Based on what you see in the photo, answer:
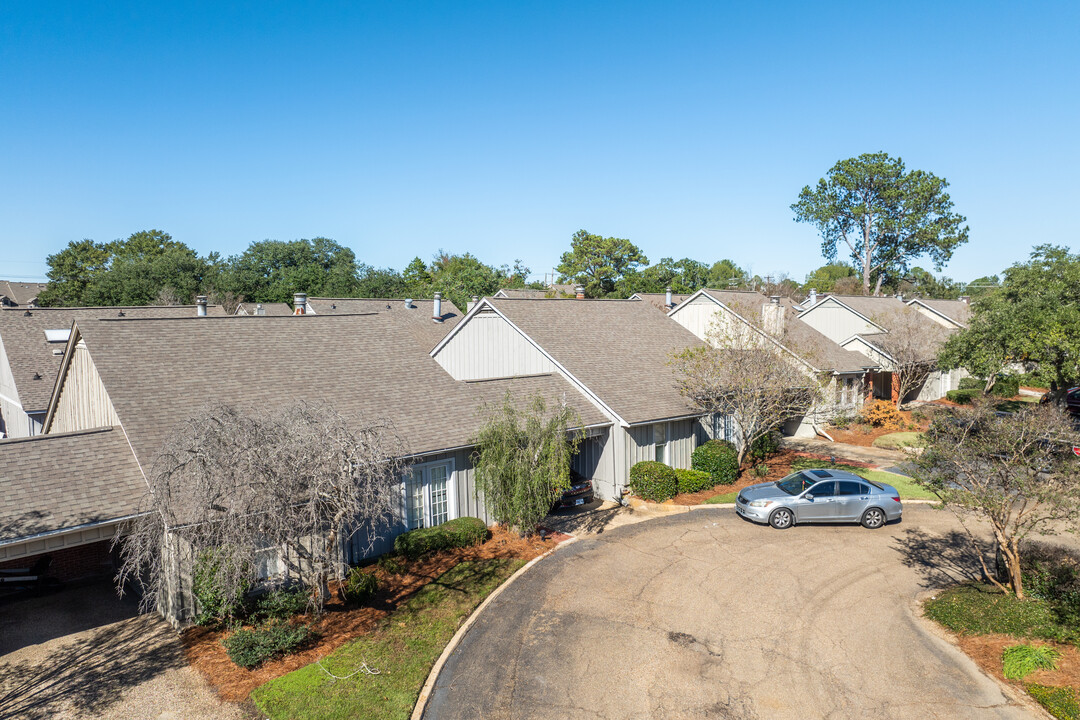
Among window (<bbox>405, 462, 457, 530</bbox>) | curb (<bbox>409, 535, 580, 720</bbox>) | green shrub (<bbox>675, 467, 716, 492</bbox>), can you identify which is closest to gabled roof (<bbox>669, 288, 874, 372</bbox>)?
green shrub (<bbox>675, 467, 716, 492</bbox>)

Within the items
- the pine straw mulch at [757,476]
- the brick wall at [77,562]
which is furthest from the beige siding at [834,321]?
the brick wall at [77,562]

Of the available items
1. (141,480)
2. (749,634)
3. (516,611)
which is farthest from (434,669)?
(141,480)

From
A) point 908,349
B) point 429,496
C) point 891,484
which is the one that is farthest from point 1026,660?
point 908,349

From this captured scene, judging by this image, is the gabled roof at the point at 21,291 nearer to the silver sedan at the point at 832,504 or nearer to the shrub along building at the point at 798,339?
the shrub along building at the point at 798,339

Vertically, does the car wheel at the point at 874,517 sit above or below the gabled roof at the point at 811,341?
below

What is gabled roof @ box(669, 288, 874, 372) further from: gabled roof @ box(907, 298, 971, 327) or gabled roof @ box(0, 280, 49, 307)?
gabled roof @ box(0, 280, 49, 307)

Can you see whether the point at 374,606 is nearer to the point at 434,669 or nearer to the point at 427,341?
the point at 434,669
